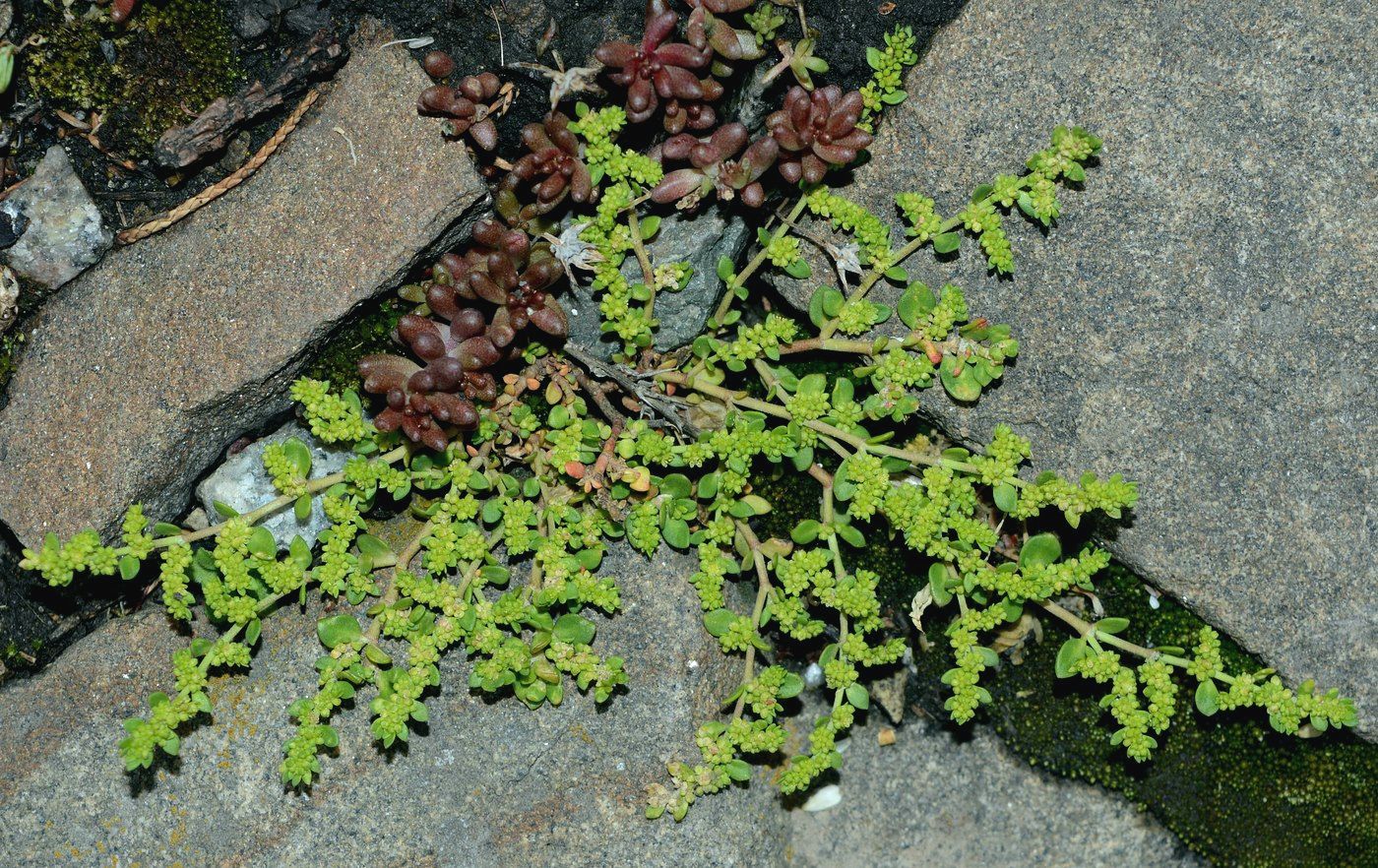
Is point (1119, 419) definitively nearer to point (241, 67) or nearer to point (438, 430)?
point (438, 430)

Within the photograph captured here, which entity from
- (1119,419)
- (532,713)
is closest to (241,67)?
(532,713)

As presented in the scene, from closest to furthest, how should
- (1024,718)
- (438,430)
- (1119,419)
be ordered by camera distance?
(438,430) < (1119,419) < (1024,718)

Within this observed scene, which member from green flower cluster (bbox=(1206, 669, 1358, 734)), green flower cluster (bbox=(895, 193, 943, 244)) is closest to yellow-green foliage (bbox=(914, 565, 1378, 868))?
green flower cluster (bbox=(1206, 669, 1358, 734))

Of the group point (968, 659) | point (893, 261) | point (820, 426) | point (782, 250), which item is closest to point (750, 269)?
point (782, 250)

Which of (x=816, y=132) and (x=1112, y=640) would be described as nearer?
(x=816, y=132)

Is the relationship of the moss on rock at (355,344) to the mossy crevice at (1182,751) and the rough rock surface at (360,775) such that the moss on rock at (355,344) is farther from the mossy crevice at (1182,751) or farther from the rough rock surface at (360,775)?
the mossy crevice at (1182,751)

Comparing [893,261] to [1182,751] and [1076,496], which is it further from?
[1182,751]

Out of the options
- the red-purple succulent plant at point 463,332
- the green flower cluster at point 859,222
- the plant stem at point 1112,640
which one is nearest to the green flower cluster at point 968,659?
the plant stem at point 1112,640
